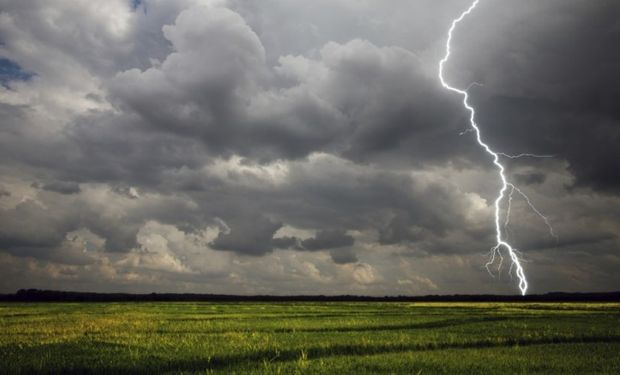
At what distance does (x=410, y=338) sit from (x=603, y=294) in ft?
563

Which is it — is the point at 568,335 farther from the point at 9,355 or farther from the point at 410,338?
the point at 9,355

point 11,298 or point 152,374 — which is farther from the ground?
point 152,374

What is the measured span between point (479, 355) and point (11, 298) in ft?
579

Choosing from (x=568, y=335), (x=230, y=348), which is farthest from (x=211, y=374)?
(x=568, y=335)

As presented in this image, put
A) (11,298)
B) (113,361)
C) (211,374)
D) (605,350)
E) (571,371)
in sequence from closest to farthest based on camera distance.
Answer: (211,374), (571,371), (113,361), (605,350), (11,298)

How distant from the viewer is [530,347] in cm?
1468

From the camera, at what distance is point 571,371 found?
33.7 ft

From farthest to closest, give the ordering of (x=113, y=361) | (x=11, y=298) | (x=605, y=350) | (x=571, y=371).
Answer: (x=11, y=298), (x=605, y=350), (x=113, y=361), (x=571, y=371)

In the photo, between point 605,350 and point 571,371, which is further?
point 605,350

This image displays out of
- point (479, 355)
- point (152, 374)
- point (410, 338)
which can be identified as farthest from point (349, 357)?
point (410, 338)

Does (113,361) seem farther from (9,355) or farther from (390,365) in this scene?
(390,365)

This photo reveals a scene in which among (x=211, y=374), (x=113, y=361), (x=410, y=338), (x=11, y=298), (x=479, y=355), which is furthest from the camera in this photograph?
(x=11, y=298)

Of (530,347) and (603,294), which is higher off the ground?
(530,347)

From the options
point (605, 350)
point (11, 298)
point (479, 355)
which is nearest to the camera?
point (479, 355)
